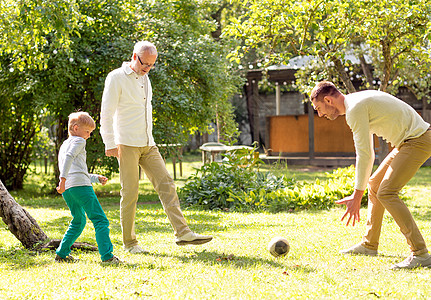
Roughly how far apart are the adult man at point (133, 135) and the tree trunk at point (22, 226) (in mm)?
805

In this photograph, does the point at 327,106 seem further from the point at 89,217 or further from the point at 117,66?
the point at 117,66

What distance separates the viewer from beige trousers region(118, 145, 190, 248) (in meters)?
5.33

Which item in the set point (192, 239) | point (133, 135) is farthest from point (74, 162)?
point (192, 239)

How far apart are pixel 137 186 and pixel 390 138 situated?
244cm

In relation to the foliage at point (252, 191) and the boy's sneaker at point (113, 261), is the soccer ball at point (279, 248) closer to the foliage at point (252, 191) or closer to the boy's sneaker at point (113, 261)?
the boy's sneaker at point (113, 261)

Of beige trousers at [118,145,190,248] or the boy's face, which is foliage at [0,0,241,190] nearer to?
beige trousers at [118,145,190,248]

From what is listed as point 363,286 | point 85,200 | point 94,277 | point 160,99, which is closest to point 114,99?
point 85,200

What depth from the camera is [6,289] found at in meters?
4.13

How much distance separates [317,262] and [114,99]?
244 centimetres

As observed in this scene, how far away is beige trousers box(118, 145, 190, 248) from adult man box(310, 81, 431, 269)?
1.66 metres

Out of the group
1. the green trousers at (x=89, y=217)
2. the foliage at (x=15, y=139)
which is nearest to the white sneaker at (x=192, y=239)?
the green trousers at (x=89, y=217)

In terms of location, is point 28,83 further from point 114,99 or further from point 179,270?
point 179,270

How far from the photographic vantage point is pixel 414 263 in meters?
4.68

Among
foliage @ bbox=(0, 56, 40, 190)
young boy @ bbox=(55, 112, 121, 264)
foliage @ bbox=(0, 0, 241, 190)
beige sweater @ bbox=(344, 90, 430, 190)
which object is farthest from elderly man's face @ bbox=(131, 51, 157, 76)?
foliage @ bbox=(0, 56, 40, 190)
